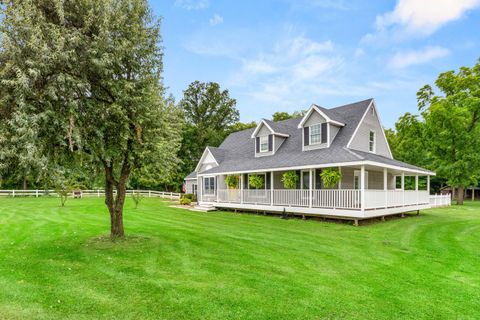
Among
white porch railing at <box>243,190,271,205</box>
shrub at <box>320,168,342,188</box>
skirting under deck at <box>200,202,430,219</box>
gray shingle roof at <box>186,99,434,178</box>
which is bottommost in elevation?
skirting under deck at <box>200,202,430,219</box>

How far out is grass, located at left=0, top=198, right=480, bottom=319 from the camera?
4297 mm

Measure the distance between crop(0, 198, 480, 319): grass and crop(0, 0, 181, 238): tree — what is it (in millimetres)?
2338

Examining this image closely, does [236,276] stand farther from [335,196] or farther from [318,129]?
[318,129]

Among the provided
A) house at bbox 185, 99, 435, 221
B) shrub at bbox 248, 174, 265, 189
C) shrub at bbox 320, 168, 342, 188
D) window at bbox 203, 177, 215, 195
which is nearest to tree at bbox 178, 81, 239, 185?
window at bbox 203, 177, 215, 195

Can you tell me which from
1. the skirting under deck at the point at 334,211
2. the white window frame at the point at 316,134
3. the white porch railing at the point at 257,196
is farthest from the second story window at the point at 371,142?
the white porch railing at the point at 257,196

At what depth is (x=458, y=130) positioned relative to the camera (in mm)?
26953

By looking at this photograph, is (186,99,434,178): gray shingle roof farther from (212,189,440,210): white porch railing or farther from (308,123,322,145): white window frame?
(212,189,440,210): white porch railing

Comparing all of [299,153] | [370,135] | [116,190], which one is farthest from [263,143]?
[116,190]

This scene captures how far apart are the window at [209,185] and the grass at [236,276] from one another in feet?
44.9

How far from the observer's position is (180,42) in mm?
17141

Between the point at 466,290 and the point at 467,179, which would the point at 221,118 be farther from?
the point at 466,290

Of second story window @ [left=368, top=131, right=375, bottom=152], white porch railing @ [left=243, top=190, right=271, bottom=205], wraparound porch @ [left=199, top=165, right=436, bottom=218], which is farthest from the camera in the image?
second story window @ [left=368, top=131, right=375, bottom=152]

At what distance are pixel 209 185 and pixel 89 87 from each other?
1761 cm

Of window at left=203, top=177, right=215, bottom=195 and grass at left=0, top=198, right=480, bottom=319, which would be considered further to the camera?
window at left=203, top=177, right=215, bottom=195
